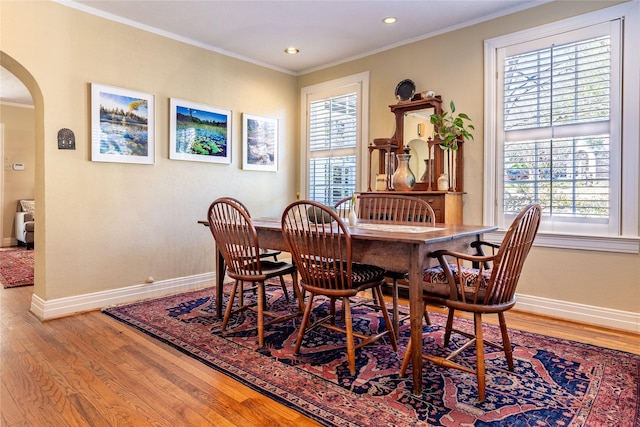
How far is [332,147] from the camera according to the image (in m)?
4.81

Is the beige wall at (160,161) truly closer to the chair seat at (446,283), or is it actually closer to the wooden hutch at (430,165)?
the wooden hutch at (430,165)

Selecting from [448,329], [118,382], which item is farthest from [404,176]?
[118,382]

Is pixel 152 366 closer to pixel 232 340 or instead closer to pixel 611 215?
pixel 232 340

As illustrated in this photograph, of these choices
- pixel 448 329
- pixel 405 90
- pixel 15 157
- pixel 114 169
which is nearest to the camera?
pixel 448 329

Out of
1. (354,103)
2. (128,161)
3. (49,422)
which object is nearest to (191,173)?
(128,161)

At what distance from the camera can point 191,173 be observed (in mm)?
4078

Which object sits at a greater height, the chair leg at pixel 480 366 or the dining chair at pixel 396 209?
the dining chair at pixel 396 209

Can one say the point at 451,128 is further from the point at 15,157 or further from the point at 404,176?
the point at 15,157

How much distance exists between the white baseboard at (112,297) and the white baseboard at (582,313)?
3.13m

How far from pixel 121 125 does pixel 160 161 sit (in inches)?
19.0

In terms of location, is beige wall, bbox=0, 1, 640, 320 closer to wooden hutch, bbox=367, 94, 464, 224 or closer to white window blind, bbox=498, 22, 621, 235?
wooden hutch, bbox=367, 94, 464, 224

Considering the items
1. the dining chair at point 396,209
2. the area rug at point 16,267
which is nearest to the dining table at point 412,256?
Answer: the dining chair at point 396,209

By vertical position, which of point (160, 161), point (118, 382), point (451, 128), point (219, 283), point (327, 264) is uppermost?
point (451, 128)

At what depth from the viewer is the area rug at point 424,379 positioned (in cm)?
170
